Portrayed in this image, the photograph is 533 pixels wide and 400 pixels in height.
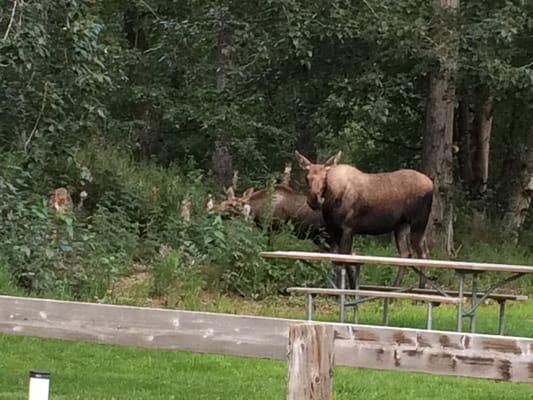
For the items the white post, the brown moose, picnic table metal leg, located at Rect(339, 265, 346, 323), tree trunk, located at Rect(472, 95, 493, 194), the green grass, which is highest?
tree trunk, located at Rect(472, 95, 493, 194)

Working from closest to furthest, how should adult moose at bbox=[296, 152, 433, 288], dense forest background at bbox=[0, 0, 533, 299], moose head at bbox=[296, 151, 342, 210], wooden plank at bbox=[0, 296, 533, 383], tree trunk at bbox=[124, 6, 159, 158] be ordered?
1. wooden plank at bbox=[0, 296, 533, 383]
2. dense forest background at bbox=[0, 0, 533, 299]
3. moose head at bbox=[296, 151, 342, 210]
4. adult moose at bbox=[296, 152, 433, 288]
5. tree trunk at bbox=[124, 6, 159, 158]

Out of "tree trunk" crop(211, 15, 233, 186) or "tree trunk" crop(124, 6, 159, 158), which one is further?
"tree trunk" crop(124, 6, 159, 158)

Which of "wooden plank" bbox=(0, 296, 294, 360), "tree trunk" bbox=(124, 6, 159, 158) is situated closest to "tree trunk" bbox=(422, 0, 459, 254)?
"tree trunk" bbox=(124, 6, 159, 158)

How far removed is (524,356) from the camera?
5266 millimetres

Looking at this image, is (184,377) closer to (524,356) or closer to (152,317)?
(152,317)

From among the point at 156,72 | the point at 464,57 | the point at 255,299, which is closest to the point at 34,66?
the point at 255,299

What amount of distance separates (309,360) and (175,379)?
4.16m

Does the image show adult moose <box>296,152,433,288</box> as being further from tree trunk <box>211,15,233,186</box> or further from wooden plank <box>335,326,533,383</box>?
wooden plank <box>335,326,533,383</box>

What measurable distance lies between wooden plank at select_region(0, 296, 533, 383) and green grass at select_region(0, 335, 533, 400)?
5.77 feet

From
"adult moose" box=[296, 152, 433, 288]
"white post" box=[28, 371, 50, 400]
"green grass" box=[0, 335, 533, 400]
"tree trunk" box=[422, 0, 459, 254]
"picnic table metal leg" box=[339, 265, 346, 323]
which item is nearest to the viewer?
"white post" box=[28, 371, 50, 400]

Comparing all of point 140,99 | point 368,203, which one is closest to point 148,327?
point 368,203

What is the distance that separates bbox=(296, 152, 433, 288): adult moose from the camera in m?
14.8

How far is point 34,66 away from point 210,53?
10340 millimetres

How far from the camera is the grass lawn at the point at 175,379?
338 inches
